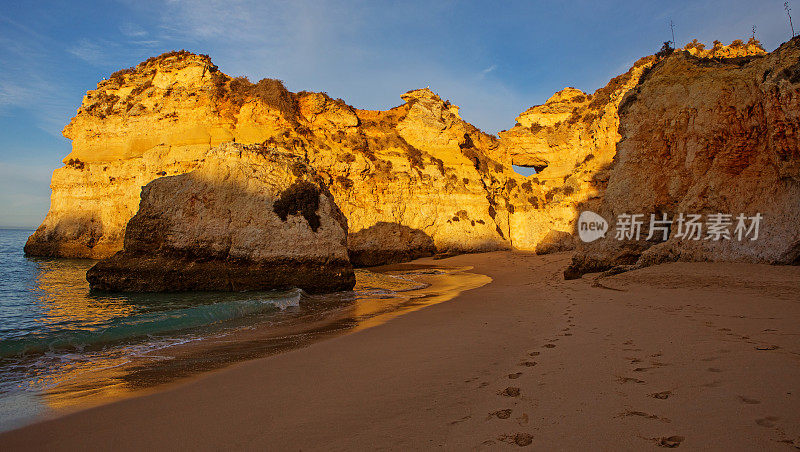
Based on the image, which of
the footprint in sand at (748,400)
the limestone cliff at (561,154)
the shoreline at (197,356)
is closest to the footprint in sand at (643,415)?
the footprint in sand at (748,400)

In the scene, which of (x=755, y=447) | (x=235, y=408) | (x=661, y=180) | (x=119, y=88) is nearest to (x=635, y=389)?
(x=755, y=447)

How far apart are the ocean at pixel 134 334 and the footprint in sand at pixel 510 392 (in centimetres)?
319

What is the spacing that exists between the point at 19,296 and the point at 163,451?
12109mm

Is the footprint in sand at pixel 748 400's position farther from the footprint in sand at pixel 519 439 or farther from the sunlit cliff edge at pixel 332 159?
the sunlit cliff edge at pixel 332 159

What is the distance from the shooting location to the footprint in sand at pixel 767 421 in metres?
1.95

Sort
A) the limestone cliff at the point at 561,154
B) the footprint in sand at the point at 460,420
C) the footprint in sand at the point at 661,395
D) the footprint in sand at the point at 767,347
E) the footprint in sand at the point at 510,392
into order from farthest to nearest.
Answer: the limestone cliff at the point at 561,154 → the footprint in sand at the point at 767,347 → the footprint in sand at the point at 510,392 → the footprint in sand at the point at 661,395 → the footprint in sand at the point at 460,420

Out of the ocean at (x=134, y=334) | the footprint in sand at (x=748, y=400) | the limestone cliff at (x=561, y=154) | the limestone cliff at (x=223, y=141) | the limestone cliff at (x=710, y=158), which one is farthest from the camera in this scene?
the limestone cliff at (x=223, y=141)

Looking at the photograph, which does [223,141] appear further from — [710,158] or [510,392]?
[510,392]

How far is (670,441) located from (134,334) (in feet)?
23.9

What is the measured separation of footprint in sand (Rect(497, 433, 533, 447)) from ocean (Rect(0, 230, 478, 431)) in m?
3.29

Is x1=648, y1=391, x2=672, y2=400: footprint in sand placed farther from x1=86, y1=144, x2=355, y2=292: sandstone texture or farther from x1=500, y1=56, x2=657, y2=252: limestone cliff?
x1=500, y1=56, x2=657, y2=252: limestone cliff

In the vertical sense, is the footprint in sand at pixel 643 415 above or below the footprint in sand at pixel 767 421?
below

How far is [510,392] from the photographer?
2.80 meters

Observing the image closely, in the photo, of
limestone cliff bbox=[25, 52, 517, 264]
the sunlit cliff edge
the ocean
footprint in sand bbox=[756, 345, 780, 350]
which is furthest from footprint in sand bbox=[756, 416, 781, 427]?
limestone cliff bbox=[25, 52, 517, 264]
